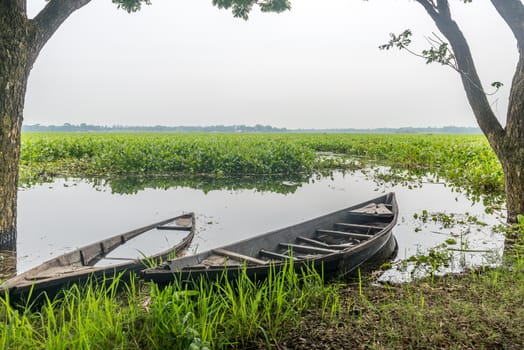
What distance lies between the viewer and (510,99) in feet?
21.0

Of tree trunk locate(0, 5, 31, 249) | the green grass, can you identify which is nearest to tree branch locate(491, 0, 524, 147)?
the green grass

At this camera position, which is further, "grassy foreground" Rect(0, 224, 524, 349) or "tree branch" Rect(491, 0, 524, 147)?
"tree branch" Rect(491, 0, 524, 147)

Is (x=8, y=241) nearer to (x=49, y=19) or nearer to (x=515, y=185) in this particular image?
(x=49, y=19)

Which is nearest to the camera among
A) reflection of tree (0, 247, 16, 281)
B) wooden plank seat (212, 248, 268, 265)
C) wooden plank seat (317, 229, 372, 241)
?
wooden plank seat (212, 248, 268, 265)

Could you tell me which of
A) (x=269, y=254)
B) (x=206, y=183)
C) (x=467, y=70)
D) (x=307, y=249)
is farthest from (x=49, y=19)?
(x=206, y=183)

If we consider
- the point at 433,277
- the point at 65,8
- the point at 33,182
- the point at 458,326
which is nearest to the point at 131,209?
the point at 65,8

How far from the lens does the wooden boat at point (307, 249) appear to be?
3.52m

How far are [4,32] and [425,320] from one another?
19.8 feet

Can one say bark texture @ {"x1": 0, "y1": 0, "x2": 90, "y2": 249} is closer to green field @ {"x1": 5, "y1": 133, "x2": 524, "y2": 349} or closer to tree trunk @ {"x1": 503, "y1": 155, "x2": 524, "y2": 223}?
green field @ {"x1": 5, "y1": 133, "x2": 524, "y2": 349}

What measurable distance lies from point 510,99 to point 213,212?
20.4 ft

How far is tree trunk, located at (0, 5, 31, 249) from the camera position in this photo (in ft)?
17.1

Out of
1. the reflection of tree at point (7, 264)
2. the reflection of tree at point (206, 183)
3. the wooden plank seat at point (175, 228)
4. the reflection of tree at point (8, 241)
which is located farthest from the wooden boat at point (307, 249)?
the reflection of tree at point (206, 183)

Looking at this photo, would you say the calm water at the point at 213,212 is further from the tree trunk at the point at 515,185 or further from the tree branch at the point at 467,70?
the tree branch at the point at 467,70

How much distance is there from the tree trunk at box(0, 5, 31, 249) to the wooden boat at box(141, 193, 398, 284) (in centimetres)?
325
